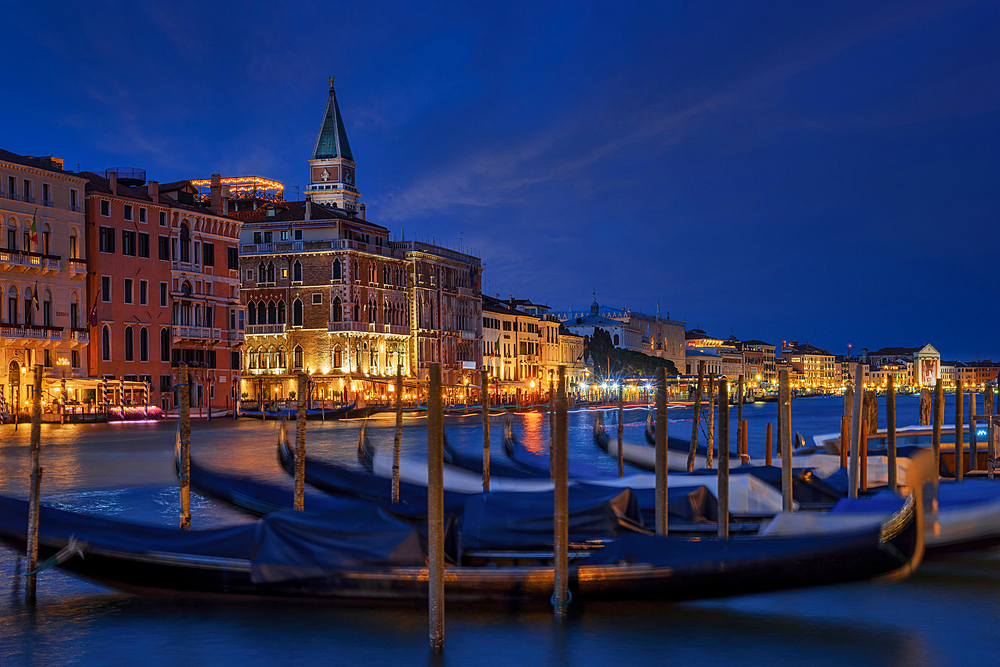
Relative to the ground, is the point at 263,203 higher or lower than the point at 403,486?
higher

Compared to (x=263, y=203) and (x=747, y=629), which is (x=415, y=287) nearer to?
(x=263, y=203)

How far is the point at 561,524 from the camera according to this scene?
6.76 meters

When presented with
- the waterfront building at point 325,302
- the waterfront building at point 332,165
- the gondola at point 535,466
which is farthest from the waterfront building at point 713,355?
the gondola at point 535,466

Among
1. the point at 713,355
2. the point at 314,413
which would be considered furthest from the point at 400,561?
the point at 713,355

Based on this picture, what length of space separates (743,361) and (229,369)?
84499 millimetres

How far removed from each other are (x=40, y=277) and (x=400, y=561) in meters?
23.9

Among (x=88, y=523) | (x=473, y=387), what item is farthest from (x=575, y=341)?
(x=88, y=523)

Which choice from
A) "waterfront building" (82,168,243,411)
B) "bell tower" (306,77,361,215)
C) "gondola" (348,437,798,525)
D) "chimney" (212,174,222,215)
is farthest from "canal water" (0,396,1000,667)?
"bell tower" (306,77,361,215)

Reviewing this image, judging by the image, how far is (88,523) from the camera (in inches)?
316

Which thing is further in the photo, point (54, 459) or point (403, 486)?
point (54, 459)

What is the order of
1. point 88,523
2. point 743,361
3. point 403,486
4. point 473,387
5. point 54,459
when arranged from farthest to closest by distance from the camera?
point 743,361, point 473,387, point 54,459, point 403,486, point 88,523

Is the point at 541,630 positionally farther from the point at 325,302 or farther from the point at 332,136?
the point at 332,136

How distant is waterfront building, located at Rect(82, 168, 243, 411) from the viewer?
30219 mm

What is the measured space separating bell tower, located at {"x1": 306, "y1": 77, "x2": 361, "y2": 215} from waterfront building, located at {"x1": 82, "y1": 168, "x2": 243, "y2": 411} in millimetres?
19208
